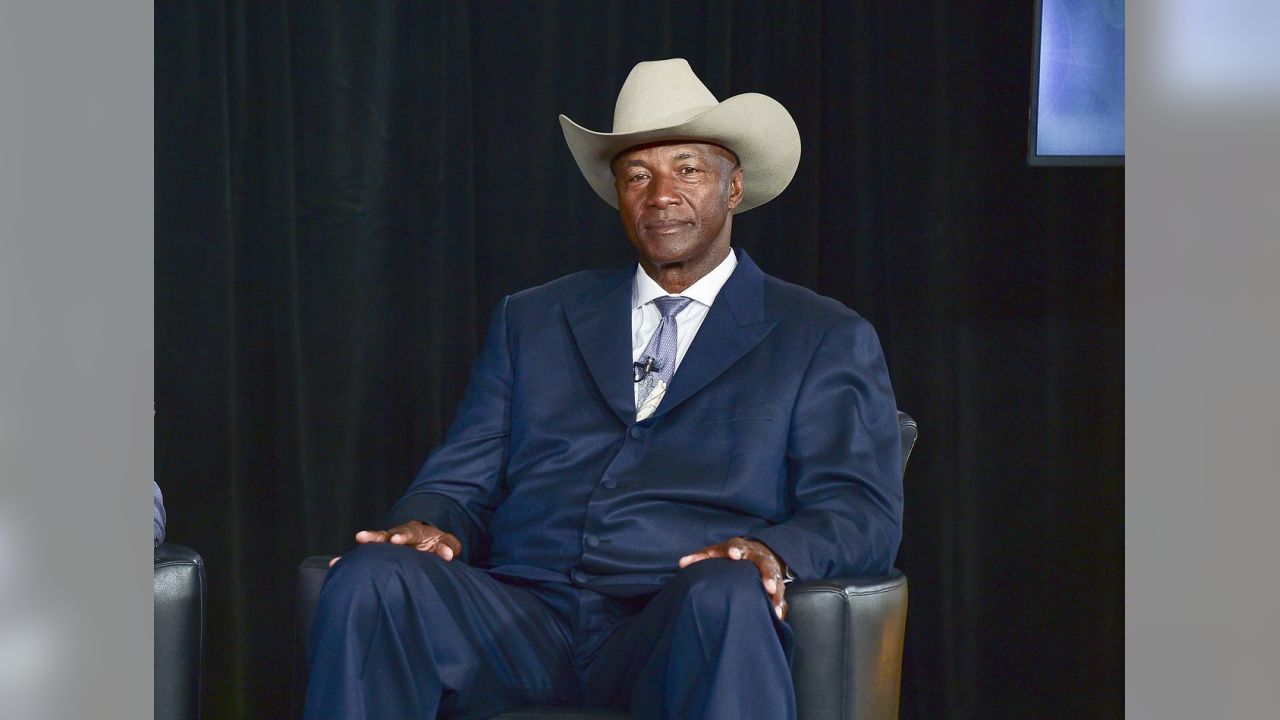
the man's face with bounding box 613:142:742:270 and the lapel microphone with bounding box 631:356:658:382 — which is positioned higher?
the man's face with bounding box 613:142:742:270

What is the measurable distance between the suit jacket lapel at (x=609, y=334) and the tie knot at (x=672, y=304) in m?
0.06

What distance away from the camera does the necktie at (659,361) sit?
6.98 feet

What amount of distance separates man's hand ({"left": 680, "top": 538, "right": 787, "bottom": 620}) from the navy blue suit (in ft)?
0.10

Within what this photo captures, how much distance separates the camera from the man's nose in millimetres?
2188

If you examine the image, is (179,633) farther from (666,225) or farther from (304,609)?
(666,225)

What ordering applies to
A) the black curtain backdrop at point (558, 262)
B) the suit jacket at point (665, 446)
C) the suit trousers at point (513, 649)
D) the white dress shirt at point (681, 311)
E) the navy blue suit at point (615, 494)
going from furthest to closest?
the black curtain backdrop at point (558, 262), the white dress shirt at point (681, 311), the suit jacket at point (665, 446), the navy blue suit at point (615, 494), the suit trousers at point (513, 649)

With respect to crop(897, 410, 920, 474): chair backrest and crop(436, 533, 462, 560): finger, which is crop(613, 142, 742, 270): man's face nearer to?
crop(897, 410, 920, 474): chair backrest

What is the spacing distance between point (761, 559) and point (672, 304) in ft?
2.09

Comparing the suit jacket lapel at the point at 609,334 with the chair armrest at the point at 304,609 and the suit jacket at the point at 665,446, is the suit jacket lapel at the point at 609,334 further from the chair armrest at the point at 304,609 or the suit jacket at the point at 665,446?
the chair armrest at the point at 304,609

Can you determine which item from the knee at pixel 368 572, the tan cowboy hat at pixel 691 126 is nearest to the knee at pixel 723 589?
the knee at pixel 368 572

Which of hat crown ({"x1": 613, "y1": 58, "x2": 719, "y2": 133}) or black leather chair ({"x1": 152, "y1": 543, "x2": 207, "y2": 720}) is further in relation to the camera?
hat crown ({"x1": 613, "y1": 58, "x2": 719, "y2": 133})
